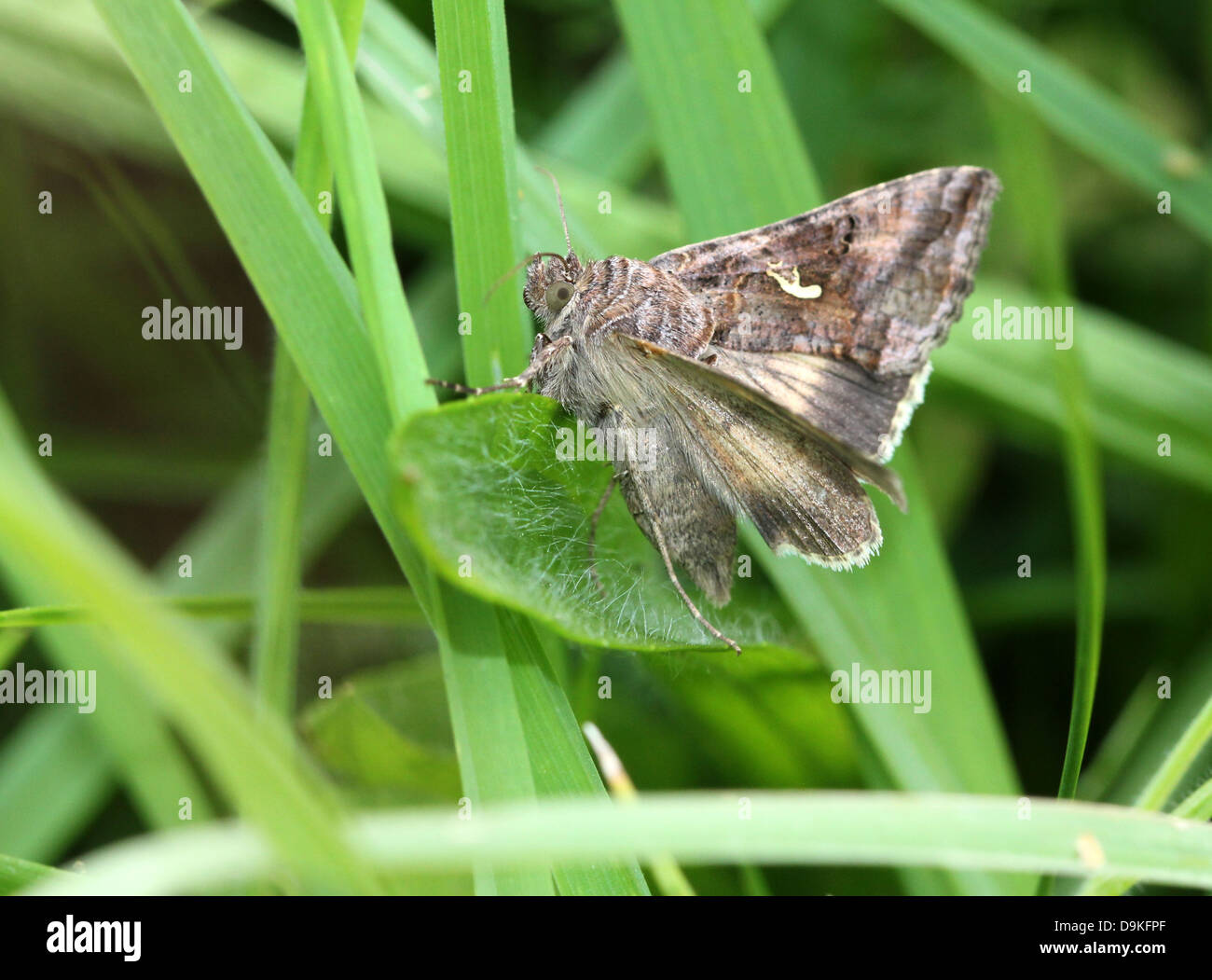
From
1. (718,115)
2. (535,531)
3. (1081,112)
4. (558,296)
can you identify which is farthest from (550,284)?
(1081,112)

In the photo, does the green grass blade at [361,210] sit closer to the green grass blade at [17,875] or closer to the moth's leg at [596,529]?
the moth's leg at [596,529]

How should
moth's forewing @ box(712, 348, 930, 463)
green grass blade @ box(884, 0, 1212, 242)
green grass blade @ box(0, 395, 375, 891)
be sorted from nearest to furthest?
green grass blade @ box(0, 395, 375, 891) → moth's forewing @ box(712, 348, 930, 463) → green grass blade @ box(884, 0, 1212, 242)

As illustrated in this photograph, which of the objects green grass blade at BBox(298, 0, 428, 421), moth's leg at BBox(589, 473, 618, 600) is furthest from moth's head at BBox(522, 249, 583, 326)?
green grass blade at BBox(298, 0, 428, 421)

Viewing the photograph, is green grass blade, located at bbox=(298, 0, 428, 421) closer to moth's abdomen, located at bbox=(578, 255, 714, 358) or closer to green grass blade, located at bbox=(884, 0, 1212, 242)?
moth's abdomen, located at bbox=(578, 255, 714, 358)

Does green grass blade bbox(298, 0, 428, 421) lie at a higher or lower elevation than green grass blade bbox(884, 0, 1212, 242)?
lower

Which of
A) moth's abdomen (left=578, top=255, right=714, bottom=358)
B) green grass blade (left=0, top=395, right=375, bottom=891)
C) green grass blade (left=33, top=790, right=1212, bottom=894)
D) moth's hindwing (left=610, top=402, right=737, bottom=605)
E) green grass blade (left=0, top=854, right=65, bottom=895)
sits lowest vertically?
green grass blade (left=0, top=854, right=65, bottom=895)

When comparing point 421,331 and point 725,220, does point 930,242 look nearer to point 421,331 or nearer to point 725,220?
point 725,220

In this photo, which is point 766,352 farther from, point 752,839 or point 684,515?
point 752,839
